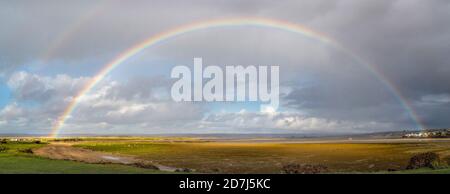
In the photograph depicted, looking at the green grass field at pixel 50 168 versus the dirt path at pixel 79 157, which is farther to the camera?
the dirt path at pixel 79 157

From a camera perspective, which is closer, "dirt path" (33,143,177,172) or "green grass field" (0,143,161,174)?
"green grass field" (0,143,161,174)

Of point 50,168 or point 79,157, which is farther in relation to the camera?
point 79,157

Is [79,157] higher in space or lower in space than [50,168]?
lower
